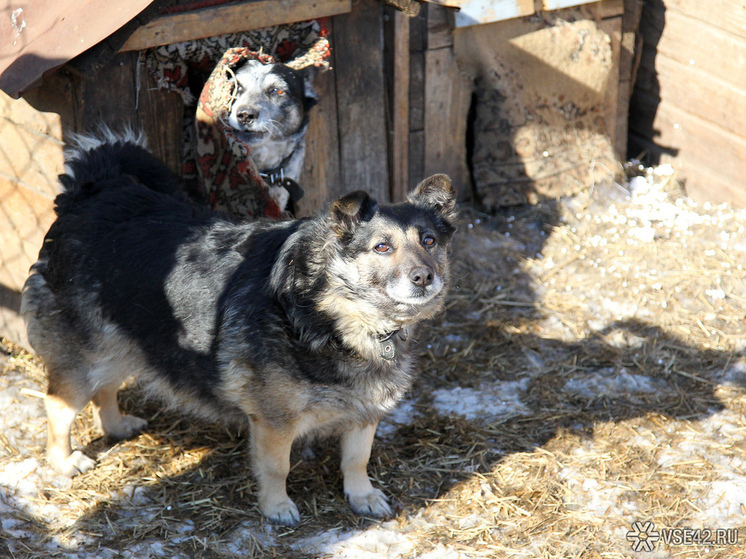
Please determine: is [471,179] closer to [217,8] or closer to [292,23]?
[292,23]

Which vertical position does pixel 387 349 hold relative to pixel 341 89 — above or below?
below

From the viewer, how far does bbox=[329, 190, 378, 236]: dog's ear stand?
120 inches

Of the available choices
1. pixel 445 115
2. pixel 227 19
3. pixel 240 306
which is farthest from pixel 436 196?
pixel 445 115

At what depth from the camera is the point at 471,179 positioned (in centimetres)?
628

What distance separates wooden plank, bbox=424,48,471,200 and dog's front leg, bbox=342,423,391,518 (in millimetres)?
2893

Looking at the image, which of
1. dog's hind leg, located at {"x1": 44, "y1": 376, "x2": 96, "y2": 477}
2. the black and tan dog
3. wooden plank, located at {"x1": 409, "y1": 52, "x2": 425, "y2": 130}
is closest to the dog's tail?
the black and tan dog

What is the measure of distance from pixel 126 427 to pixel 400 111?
9.74 feet

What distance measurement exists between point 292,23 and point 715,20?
3694 mm

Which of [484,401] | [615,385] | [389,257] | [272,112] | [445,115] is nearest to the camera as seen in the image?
[389,257]

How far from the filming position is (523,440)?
4.12 metres

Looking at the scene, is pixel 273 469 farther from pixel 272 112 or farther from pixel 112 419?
pixel 272 112

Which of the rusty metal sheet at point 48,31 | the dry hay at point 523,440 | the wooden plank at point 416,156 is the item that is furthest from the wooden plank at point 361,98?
the rusty metal sheet at point 48,31

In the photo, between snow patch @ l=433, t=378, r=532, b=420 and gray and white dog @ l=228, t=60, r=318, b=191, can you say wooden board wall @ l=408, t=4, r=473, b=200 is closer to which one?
gray and white dog @ l=228, t=60, r=318, b=191

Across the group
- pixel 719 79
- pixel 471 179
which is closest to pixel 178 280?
pixel 471 179
